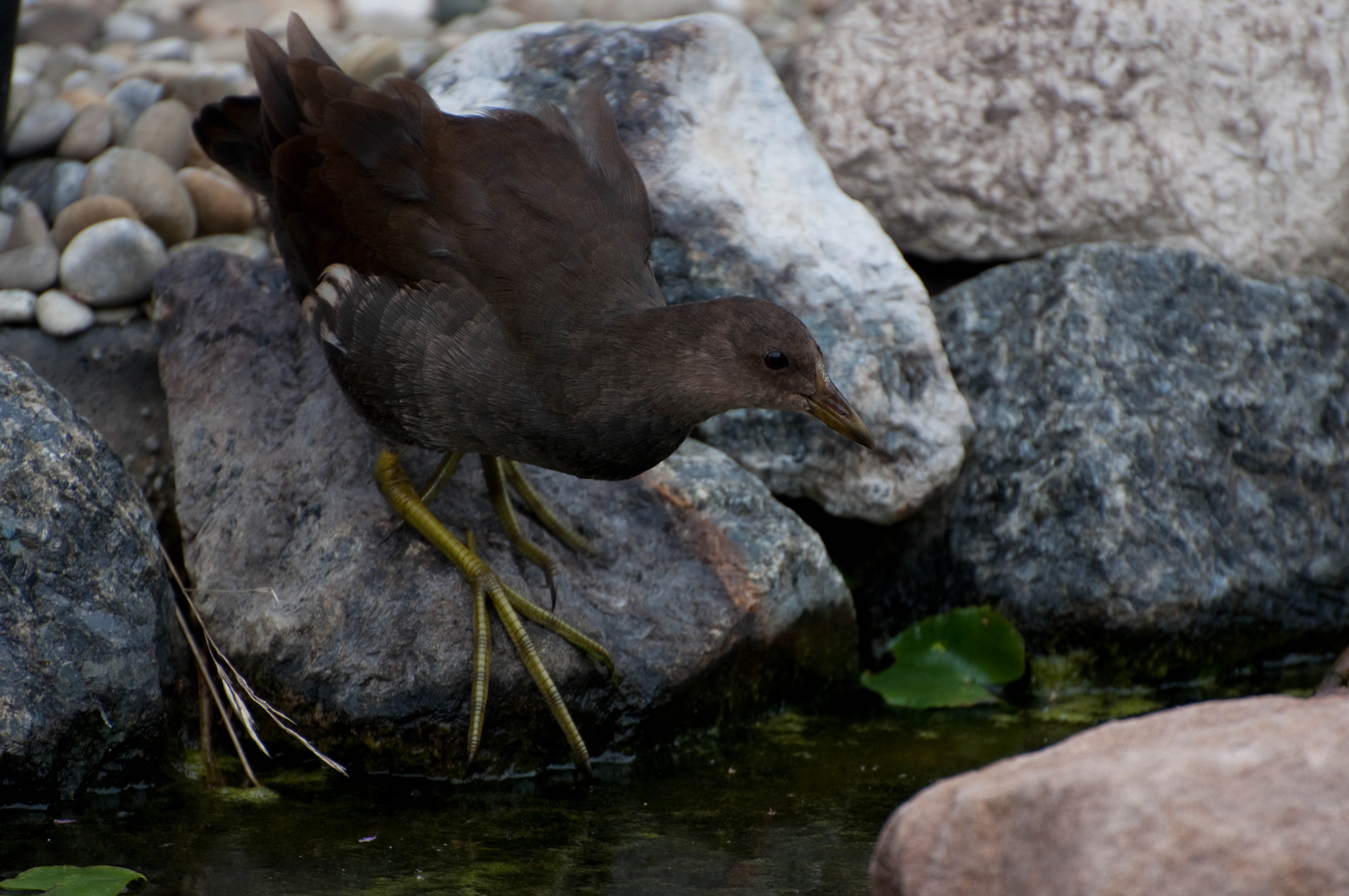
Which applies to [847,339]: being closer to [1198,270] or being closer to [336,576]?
[1198,270]

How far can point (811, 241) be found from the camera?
13.1 ft

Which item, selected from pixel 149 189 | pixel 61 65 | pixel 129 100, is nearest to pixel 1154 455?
pixel 149 189

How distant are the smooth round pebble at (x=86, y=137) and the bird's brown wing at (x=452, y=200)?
1.29 meters

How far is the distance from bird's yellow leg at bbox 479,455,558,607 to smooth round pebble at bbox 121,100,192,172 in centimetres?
179

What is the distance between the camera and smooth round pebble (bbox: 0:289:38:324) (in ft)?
12.7

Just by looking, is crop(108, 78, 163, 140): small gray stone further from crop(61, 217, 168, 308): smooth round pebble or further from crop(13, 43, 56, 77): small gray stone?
crop(61, 217, 168, 308): smooth round pebble

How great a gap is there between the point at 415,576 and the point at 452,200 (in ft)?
2.89

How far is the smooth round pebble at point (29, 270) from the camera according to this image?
3959 millimetres

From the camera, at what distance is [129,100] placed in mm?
4664

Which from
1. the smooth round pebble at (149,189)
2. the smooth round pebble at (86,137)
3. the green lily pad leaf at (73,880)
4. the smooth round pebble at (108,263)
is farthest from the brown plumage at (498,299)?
the smooth round pebble at (86,137)

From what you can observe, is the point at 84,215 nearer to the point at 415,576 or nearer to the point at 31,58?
the point at 31,58

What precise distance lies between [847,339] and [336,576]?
60.6 inches

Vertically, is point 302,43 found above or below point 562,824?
above

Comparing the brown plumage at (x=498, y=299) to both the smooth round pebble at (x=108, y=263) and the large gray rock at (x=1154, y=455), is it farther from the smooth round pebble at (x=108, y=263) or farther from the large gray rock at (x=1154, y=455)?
the large gray rock at (x=1154, y=455)
